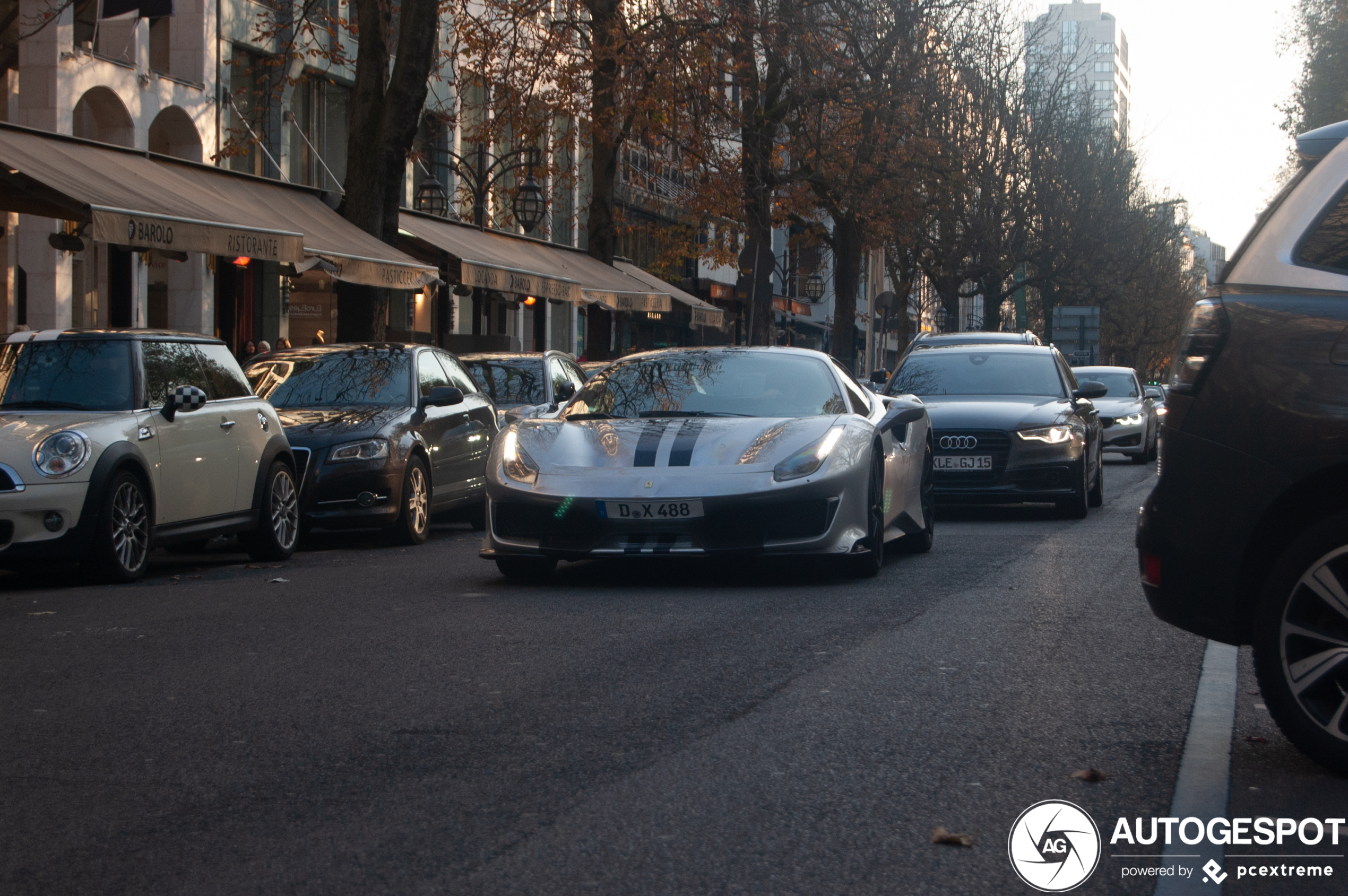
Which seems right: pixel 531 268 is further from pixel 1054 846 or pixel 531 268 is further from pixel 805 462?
pixel 1054 846

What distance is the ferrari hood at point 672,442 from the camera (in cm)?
888

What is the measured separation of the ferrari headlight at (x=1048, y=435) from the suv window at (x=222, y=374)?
634cm

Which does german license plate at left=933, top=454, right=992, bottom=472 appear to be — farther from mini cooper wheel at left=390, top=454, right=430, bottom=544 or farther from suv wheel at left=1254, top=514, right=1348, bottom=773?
suv wheel at left=1254, top=514, right=1348, bottom=773

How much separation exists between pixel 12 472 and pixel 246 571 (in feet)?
5.85

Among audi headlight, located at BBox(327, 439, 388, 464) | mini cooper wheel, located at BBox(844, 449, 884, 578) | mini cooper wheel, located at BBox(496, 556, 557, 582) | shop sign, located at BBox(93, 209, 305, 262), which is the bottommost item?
mini cooper wheel, located at BBox(496, 556, 557, 582)

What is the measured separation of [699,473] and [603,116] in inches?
697

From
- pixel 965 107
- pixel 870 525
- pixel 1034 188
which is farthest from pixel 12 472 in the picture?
pixel 1034 188

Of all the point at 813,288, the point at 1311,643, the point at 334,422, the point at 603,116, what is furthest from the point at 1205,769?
the point at 813,288

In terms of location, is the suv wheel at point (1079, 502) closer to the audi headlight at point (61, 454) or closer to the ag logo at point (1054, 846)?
the audi headlight at point (61, 454)

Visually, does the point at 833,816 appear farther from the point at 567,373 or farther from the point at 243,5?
the point at 243,5

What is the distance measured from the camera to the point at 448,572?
1018 centimetres

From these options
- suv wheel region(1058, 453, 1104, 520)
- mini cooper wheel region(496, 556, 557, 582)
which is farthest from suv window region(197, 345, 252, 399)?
suv wheel region(1058, 453, 1104, 520)

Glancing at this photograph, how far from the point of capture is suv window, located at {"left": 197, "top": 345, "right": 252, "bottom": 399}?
11117 millimetres

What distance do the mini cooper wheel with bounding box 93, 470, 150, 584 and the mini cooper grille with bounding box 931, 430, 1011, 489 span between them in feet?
21.7
